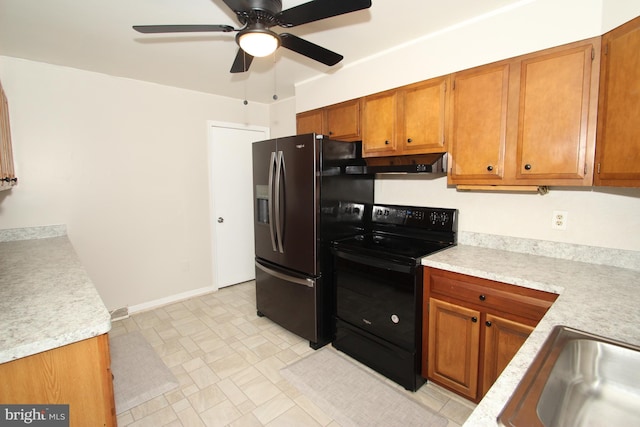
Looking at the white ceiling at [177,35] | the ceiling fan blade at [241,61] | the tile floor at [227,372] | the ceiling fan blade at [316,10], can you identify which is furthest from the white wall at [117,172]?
the ceiling fan blade at [316,10]

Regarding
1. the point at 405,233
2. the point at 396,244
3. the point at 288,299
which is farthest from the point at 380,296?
the point at 288,299

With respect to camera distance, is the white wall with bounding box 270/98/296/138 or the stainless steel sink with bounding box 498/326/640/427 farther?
the white wall with bounding box 270/98/296/138

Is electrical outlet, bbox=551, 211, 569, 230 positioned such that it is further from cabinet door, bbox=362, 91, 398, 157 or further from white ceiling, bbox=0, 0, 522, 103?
white ceiling, bbox=0, 0, 522, 103

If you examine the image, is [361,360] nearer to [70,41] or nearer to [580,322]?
[580,322]

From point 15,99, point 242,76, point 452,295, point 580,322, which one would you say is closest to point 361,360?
point 452,295

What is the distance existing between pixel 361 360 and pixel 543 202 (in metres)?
1.68

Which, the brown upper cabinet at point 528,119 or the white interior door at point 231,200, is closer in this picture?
the brown upper cabinet at point 528,119

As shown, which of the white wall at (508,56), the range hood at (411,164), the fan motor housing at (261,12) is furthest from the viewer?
the range hood at (411,164)

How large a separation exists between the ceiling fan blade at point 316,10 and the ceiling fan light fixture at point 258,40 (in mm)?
89

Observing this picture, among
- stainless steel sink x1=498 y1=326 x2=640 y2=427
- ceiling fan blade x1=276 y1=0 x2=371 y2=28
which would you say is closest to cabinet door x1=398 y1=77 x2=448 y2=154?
ceiling fan blade x1=276 y1=0 x2=371 y2=28

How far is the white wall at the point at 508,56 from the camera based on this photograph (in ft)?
5.37

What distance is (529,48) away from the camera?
5.78 feet

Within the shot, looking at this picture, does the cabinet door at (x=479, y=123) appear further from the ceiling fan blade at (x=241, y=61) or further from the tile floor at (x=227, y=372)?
the tile floor at (x=227, y=372)

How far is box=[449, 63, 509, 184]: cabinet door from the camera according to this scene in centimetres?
186
